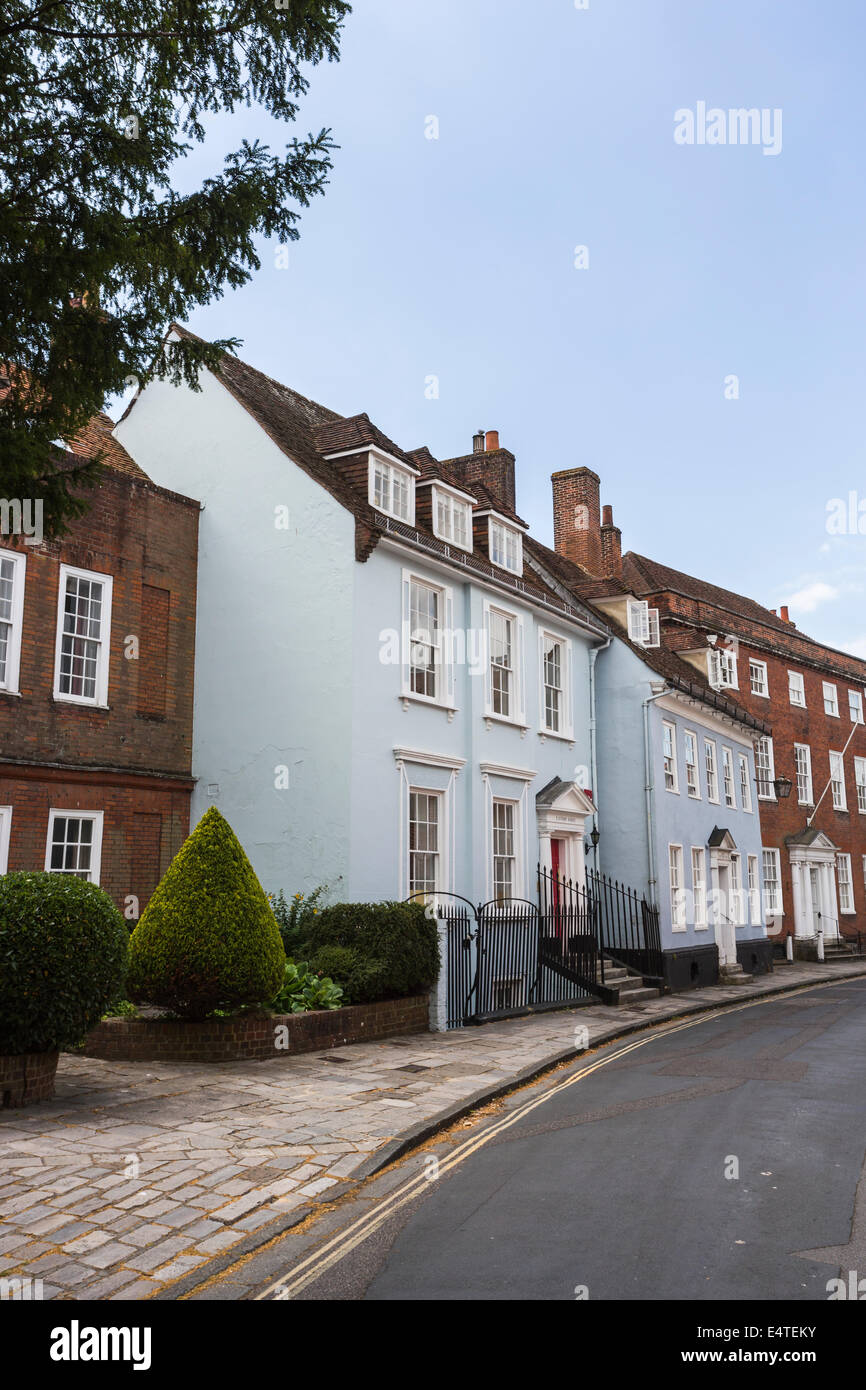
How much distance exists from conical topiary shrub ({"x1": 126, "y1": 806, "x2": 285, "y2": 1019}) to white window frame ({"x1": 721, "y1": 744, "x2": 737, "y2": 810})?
20205mm

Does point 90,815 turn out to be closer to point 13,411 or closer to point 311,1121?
point 311,1121

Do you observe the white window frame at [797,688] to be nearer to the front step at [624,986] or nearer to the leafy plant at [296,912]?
the front step at [624,986]

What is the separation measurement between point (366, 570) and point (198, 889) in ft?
21.8

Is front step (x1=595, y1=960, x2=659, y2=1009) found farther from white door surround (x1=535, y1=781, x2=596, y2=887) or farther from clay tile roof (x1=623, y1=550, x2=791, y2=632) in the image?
clay tile roof (x1=623, y1=550, x2=791, y2=632)

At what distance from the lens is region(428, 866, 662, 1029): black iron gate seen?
51.5ft

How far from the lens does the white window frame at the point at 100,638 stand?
15.2 meters

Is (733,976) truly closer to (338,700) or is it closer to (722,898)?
(722,898)

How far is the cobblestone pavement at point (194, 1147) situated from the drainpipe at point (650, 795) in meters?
10.3

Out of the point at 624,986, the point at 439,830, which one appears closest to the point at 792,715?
the point at 624,986

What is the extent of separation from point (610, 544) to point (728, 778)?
25.7ft

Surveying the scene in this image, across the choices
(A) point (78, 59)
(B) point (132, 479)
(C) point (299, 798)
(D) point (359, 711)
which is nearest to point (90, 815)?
(C) point (299, 798)

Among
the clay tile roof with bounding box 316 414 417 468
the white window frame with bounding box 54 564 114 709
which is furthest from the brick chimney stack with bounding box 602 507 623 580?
the white window frame with bounding box 54 564 114 709

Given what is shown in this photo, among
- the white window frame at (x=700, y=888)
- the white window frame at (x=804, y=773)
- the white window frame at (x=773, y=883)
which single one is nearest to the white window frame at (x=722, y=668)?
the white window frame at (x=804, y=773)

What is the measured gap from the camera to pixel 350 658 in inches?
621
